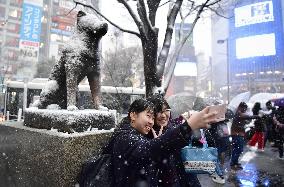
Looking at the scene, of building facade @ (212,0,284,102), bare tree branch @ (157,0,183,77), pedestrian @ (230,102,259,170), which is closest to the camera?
bare tree branch @ (157,0,183,77)

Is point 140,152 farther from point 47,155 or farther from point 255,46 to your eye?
point 255,46

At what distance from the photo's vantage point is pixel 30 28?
39.3m

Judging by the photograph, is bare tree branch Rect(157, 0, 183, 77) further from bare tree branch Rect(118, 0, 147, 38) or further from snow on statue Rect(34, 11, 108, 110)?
snow on statue Rect(34, 11, 108, 110)

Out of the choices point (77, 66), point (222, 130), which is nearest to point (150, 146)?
point (77, 66)

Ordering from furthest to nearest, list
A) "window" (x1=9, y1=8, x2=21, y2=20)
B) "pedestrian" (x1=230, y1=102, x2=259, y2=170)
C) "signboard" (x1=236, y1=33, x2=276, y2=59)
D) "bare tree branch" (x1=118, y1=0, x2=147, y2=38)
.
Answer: "signboard" (x1=236, y1=33, x2=276, y2=59), "window" (x1=9, y1=8, x2=21, y2=20), "pedestrian" (x1=230, y1=102, x2=259, y2=170), "bare tree branch" (x1=118, y1=0, x2=147, y2=38)

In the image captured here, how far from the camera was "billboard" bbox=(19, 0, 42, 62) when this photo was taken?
39156 mm

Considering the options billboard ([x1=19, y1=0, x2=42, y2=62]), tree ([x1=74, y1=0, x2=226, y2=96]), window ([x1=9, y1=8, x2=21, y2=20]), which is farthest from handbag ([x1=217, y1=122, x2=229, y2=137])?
window ([x1=9, y1=8, x2=21, y2=20])

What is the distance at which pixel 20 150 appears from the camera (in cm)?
370

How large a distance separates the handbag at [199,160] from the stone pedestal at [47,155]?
1236 mm

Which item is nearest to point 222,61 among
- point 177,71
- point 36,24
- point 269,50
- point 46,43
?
point 177,71

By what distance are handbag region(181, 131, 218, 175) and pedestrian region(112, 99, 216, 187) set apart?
453 millimetres

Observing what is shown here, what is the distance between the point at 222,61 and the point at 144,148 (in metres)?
105

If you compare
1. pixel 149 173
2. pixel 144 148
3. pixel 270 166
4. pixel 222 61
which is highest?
pixel 222 61

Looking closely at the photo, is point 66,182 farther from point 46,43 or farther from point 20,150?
point 46,43
